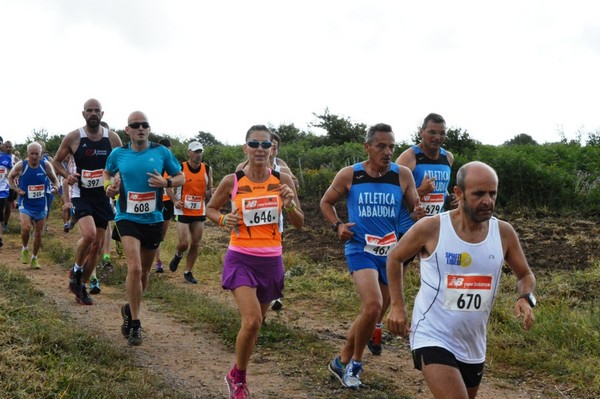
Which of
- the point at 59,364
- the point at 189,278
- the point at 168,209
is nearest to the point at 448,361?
the point at 59,364

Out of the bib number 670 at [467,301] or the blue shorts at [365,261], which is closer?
the bib number 670 at [467,301]

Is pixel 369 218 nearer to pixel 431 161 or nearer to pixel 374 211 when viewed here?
pixel 374 211

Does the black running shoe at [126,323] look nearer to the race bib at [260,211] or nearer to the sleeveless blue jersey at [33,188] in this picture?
the race bib at [260,211]

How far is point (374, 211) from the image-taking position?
613 centimetres

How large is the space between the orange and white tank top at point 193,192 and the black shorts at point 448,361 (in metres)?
7.57

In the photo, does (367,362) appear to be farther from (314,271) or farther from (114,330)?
(314,271)

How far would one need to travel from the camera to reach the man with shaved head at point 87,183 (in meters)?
8.61

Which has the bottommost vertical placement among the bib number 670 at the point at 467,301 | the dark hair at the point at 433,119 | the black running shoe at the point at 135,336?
the black running shoe at the point at 135,336

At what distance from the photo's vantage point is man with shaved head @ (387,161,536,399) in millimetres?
3842

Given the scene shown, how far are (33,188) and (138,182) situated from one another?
601 centimetres

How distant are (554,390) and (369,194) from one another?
7.92ft

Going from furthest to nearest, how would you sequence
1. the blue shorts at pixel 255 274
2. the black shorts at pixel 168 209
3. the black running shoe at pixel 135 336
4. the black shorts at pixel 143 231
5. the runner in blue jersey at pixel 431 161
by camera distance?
the black shorts at pixel 168 209 < the runner in blue jersey at pixel 431 161 < the black shorts at pixel 143 231 < the black running shoe at pixel 135 336 < the blue shorts at pixel 255 274

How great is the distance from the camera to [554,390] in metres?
6.09

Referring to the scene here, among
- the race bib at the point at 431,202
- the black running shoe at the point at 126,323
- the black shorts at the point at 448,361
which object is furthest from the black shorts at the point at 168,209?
the black shorts at the point at 448,361
